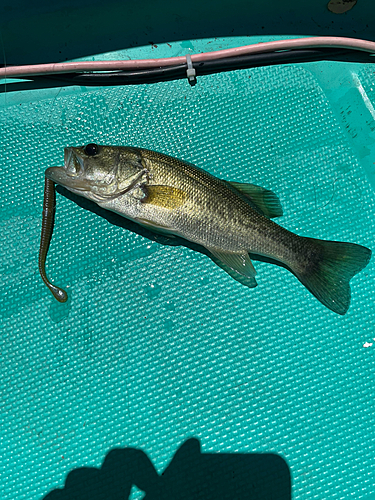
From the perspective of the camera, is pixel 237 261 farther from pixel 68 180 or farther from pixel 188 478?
pixel 188 478

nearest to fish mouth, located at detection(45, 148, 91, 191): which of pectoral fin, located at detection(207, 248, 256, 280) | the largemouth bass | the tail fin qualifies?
the largemouth bass

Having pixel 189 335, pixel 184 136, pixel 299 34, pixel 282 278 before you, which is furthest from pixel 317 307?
pixel 299 34

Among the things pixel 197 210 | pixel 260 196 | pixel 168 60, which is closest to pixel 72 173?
pixel 197 210

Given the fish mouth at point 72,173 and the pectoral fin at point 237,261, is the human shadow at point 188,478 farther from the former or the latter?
the fish mouth at point 72,173

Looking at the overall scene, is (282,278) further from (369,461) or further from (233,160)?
(369,461)

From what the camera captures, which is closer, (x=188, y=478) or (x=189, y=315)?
(x=188, y=478)

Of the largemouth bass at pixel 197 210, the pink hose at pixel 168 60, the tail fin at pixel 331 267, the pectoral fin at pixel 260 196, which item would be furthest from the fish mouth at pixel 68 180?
the tail fin at pixel 331 267
